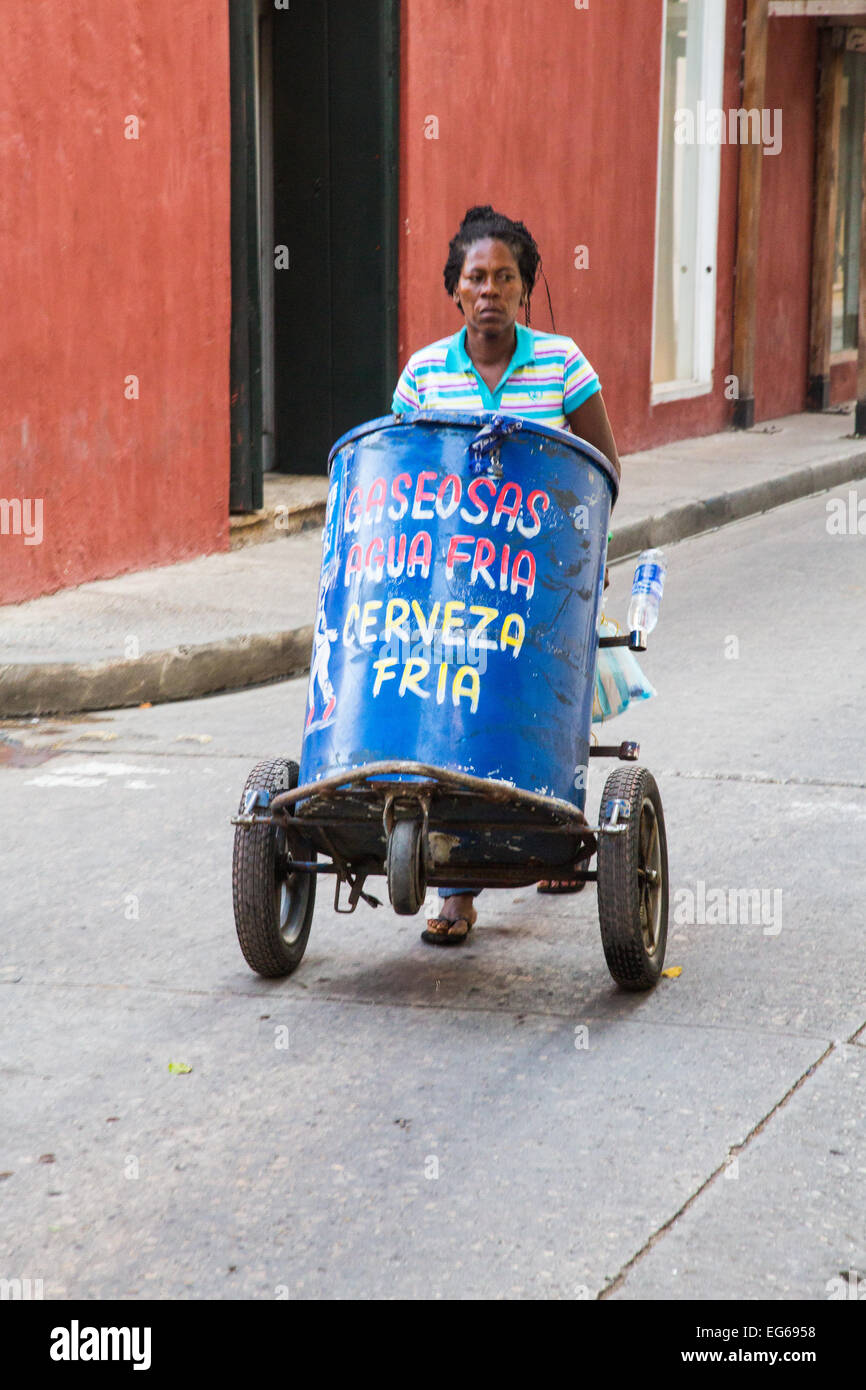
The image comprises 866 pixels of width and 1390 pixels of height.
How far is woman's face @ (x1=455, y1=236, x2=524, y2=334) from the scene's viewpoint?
455cm

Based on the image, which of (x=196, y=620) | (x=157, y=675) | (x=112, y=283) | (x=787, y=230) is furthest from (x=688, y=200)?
(x=157, y=675)

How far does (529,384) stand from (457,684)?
826 millimetres

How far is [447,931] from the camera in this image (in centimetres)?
480

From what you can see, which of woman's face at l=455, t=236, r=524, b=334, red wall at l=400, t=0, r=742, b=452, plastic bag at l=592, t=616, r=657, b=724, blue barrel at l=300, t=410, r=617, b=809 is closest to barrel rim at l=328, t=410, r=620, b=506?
blue barrel at l=300, t=410, r=617, b=809

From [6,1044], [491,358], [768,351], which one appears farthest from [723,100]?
[6,1044]

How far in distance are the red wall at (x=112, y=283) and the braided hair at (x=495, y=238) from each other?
13.6ft

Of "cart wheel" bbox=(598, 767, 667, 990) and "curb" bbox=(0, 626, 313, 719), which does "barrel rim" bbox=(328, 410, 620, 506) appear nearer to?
"cart wheel" bbox=(598, 767, 667, 990)

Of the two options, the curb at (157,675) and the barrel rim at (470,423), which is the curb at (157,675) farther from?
the barrel rim at (470,423)

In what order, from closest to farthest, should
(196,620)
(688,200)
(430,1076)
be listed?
1. (430,1076)
2. (196,620)
3. (688,200)

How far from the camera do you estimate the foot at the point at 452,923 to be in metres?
4.80

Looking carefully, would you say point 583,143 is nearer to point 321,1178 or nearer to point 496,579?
point 496,579

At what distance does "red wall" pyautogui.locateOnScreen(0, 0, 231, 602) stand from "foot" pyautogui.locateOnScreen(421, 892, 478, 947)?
427cm

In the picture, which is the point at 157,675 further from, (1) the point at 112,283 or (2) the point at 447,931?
(2) the point at 447,931

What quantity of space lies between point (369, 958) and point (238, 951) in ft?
1.05
